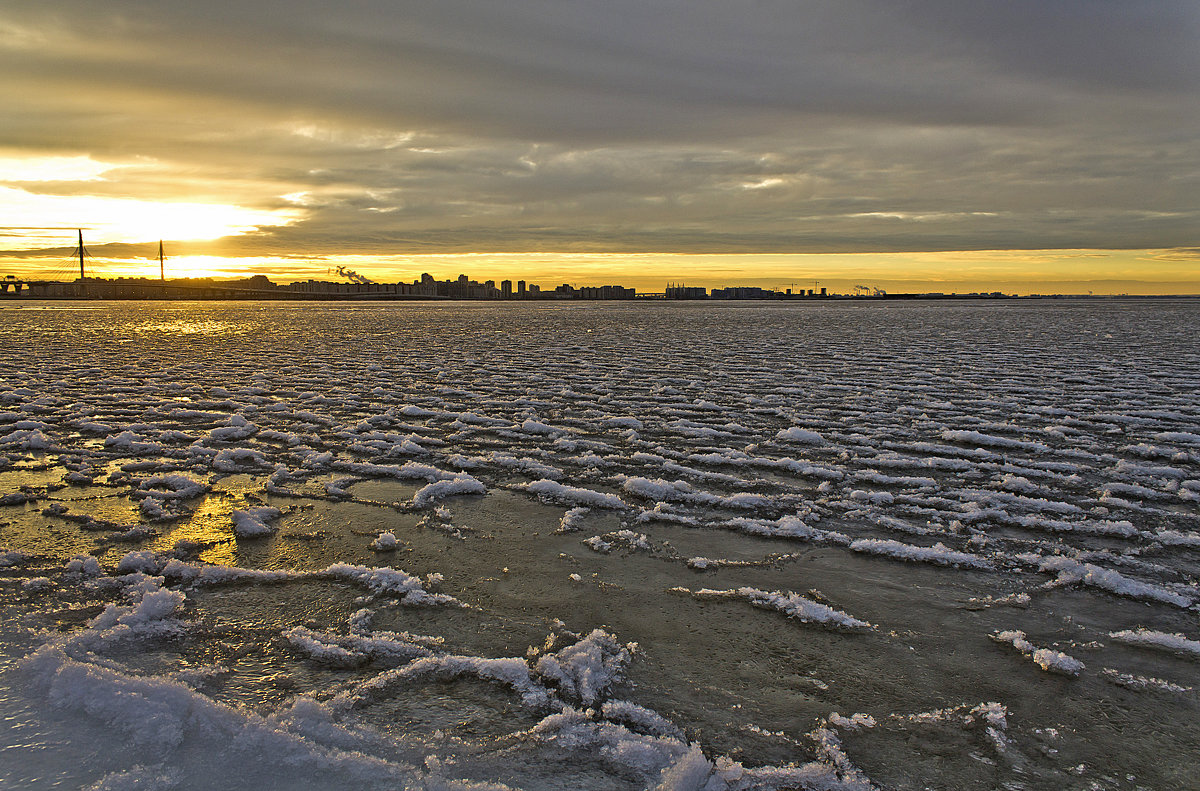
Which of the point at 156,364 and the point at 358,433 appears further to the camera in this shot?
the point at 156,364

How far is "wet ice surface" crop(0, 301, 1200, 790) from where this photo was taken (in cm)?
242

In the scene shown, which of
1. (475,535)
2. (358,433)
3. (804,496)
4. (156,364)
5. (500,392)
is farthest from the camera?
(156,364)

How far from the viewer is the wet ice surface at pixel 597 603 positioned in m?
2.42

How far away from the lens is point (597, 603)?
11.7 feet

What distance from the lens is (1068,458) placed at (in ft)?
21.8

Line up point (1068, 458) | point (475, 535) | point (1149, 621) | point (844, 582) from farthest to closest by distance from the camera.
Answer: point (1068, 458), point (475, 535), point (844, 582), point (1149, 621)

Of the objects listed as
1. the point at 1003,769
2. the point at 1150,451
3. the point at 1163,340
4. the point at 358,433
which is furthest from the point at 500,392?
the point at 1163,340

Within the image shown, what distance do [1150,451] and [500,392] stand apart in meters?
8.26

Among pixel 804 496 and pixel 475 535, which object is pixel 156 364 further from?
pixel 804 496

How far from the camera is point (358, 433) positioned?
7617mm

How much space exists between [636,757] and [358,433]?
6.02 m

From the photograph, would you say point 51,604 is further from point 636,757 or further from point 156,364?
point 156,364

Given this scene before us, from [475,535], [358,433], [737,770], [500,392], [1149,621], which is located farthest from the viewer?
[500,392]

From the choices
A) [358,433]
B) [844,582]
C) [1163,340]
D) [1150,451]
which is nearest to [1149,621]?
[844,582]
